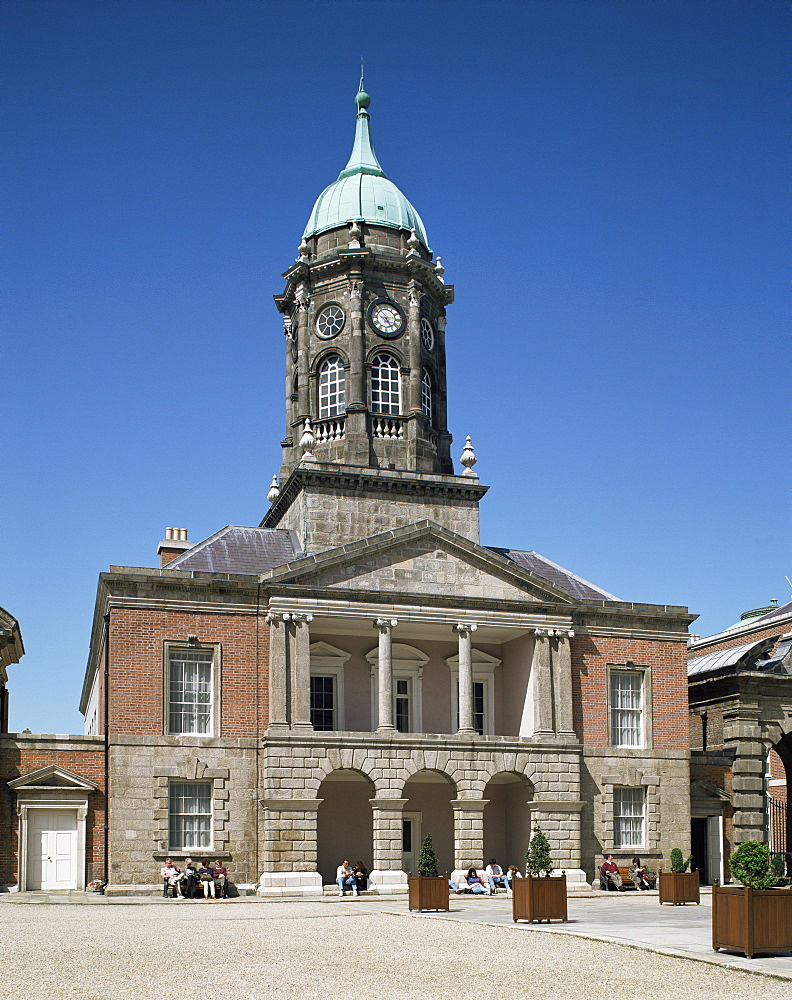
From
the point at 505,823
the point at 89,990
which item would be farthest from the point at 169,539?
the point at 89,990

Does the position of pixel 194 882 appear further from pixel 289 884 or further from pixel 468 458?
pixel 468 458

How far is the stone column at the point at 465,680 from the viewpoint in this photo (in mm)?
39531

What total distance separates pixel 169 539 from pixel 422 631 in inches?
529

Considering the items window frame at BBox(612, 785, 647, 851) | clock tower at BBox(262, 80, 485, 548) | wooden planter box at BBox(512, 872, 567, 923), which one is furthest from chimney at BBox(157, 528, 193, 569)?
wooden planter box at BBox(512, 872, 567, 923)

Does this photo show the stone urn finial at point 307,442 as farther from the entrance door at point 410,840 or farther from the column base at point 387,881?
the column base at point 387,881

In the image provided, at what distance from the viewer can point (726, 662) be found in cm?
4438

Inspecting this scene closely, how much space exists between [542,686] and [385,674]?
5.16 metres

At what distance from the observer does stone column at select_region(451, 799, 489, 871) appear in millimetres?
38375

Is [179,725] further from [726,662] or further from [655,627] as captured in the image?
[726,662]

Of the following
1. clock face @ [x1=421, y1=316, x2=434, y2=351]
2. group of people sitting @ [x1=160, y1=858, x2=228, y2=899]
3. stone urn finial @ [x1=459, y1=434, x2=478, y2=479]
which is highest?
clock face @ [x1=421, y1=316, x2=434, y2=351]

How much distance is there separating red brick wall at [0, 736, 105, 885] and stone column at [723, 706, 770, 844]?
2091 cm

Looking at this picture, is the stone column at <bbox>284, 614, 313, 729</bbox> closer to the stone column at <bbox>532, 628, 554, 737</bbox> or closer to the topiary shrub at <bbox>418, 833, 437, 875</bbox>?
the stone column at <bbox>532, 628, 554, 737</bbox>

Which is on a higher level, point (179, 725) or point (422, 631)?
point (422, 631)

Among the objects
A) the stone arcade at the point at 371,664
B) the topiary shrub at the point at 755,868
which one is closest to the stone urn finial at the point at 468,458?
the stone arcade at the point at 371,664
